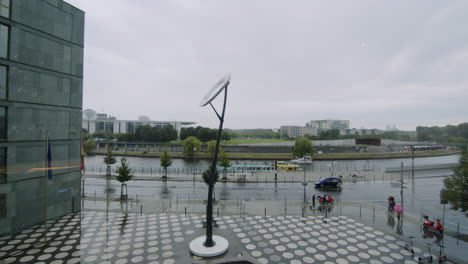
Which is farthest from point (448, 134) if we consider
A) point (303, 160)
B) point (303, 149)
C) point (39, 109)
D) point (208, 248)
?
point (39, 109)

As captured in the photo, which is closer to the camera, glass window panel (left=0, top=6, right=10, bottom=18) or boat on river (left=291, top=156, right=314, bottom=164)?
glass window panel (left=0, top=6, right=10, bottom=18)

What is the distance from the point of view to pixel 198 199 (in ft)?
77.9

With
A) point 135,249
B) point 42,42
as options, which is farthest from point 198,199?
point 42,42

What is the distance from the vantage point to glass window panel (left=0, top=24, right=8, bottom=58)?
50.5 feet

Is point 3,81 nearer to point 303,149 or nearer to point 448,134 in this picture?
point 303,149

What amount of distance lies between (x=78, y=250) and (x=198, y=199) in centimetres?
1202

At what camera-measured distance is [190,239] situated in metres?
14.0

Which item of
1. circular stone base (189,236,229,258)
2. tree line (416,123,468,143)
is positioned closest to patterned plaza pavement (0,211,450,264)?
circular stone base (189,236,229,258)

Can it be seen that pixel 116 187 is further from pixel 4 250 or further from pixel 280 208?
pixel 280 208

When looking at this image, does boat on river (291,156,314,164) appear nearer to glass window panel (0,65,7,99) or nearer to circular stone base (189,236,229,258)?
circular stone base (189,236,229,258)

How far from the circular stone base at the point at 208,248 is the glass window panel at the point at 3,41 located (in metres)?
17.3

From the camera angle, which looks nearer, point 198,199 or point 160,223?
point 160,223

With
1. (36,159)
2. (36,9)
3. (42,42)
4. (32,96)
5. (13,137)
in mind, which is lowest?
(36,159)

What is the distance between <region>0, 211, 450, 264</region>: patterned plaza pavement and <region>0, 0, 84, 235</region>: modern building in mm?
1974
